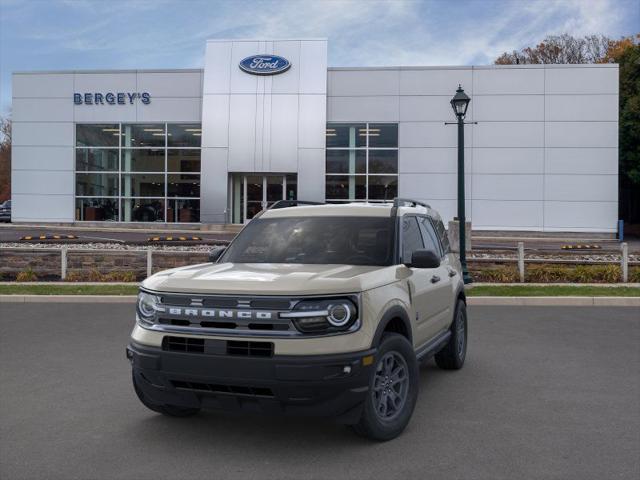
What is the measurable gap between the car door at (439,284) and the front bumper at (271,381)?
1805mm

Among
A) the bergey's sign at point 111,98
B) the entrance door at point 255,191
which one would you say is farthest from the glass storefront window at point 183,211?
the bergey's sign at point 111,98

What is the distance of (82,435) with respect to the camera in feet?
15.4

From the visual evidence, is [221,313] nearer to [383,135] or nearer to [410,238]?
[410,238]

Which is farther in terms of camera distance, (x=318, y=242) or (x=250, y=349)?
(x=318, y=242)

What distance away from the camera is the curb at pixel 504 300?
12102mm

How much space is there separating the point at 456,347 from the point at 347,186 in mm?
25073

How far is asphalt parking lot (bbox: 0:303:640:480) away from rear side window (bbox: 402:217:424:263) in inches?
53.4

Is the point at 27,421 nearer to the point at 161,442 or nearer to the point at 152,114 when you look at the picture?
the point at 161,442

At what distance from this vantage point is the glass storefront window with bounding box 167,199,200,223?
32.2 m

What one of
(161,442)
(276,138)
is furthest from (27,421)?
(276,138)

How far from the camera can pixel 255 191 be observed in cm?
3206

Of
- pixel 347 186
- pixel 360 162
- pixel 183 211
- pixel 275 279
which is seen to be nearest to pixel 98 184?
pixel 183 211

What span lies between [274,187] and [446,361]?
25.7m

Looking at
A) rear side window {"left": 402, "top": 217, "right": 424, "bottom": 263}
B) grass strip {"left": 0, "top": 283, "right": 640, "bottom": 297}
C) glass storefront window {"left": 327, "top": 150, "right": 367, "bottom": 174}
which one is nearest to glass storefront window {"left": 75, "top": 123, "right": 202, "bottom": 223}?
glass storefront window {"left": 327, "top": 150, "right": 367, "bottom": 174}
